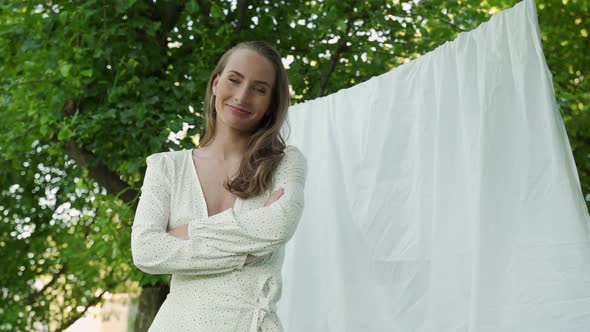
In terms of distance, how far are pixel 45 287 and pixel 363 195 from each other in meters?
4.21

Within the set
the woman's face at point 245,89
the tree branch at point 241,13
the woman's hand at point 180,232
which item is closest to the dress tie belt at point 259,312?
the woman's hand at point 180,232

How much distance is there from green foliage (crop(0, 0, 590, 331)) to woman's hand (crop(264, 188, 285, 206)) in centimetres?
197

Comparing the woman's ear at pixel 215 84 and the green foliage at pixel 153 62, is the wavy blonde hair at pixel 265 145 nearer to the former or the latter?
the woman's ear at pixel 215 84

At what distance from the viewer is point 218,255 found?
1.67 m

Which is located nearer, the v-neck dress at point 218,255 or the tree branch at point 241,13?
the v-neck dress at point 218,255

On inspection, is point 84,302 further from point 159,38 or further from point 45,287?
point 159,38

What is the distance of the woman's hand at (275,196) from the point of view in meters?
1.76

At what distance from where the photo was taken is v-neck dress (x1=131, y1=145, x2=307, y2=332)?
1.64 meters

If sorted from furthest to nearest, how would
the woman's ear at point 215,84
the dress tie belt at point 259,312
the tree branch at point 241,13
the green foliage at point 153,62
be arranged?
the tree branch at point 241,13
the green foliage at point 153,62
the woman's ear at point 215,84
the dress tie belt at point 259,312

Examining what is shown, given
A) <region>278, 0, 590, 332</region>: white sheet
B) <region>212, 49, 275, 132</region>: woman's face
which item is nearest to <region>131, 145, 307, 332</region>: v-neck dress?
<region>212, 49, 275, 132</region>: woman's face

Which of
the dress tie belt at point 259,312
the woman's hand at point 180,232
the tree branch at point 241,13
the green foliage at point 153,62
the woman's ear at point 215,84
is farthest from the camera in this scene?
the tree branch at point 241,13

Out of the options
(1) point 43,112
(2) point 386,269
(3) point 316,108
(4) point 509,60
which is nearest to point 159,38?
(1) point 43,112

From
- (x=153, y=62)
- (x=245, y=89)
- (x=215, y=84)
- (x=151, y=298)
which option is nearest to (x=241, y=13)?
(x=153, y=62)

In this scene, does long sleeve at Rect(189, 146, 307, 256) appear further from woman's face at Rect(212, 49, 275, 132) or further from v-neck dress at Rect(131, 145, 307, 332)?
woman's face at Rect(212, 49, 275, 132)
